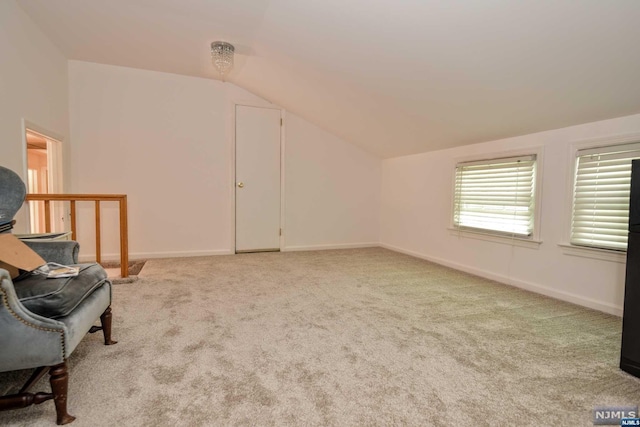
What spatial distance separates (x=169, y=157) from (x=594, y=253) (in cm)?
470

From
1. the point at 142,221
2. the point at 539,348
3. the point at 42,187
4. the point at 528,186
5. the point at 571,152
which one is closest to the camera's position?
the point at 539,348

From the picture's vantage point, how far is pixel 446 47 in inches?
88.7

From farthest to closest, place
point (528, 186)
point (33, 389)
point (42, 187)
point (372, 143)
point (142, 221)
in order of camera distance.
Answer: point (42, 187) < point (372, 143) < point (142, 221) < point (528, 186) < point (33, 389)

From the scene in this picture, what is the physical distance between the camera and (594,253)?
2543 millimetres

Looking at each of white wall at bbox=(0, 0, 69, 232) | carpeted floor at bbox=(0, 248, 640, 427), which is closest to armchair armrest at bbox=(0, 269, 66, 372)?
carpeted floor at bbox=(0, 248, 640, 427)

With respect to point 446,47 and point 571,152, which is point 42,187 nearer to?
point 446,47

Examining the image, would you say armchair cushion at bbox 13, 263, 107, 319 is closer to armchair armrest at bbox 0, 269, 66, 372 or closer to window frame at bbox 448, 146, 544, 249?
armchair armrest at bbox 0, 269, 66, 372

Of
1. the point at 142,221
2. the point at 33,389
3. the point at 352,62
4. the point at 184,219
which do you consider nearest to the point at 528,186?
the point at 352,62

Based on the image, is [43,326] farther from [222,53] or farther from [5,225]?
[222,53]

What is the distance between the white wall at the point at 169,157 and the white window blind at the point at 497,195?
219 centimetres

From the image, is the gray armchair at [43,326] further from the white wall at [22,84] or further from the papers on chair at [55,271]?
the white wall at [22,84]

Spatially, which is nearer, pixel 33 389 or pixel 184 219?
pixel 33 389

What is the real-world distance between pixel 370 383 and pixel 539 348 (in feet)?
3.74

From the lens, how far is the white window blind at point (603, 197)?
2.38 meters
